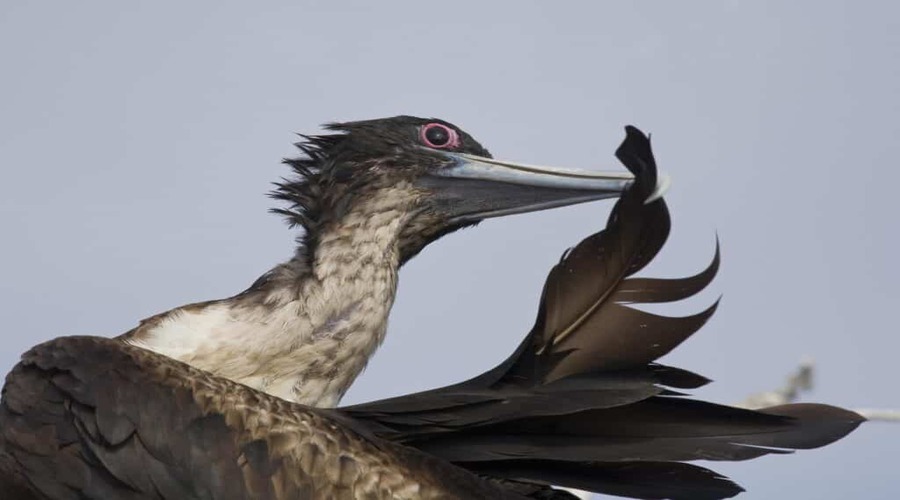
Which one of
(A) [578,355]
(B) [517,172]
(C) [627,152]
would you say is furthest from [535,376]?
(B) [517,172]

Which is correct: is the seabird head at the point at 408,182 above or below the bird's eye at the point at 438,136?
below

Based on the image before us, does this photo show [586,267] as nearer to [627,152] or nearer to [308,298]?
[627,152]

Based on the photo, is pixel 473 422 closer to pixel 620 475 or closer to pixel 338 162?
pixel 620 475

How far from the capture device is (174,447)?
20.5 feet

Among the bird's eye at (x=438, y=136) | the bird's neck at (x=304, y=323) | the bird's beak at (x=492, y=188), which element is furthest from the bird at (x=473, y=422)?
the bird's eye at (x=438, y=136)

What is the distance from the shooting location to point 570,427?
651 centimetres

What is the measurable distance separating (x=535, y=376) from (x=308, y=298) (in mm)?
1320

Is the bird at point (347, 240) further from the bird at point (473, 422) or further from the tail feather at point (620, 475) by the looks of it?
the tail feather at point (620, 475)

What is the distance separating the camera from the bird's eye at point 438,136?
8.24 m

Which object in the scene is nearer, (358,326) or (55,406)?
(55,406)

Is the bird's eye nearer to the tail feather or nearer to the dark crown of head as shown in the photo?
the dark crown of head

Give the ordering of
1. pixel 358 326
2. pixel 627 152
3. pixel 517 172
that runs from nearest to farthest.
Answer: pixel 627 152, pixel 358 326, pixel 517 172

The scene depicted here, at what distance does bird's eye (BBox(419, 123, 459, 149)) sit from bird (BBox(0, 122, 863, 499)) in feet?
6.31

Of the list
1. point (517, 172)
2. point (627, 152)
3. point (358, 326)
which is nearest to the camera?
point (627, 152)
